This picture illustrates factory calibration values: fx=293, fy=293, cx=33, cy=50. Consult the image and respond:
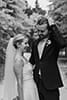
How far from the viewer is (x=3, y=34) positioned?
60.6 feet

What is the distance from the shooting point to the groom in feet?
13.4

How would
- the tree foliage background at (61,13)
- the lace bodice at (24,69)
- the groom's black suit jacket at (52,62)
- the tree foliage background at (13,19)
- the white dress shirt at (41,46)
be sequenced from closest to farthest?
the groom's black suit jacket at (52,62), the white dress shirt at (41,46), the lace bodice at (24,69), the tree foliage background at (13,19), the tree foliage background at (61,13)

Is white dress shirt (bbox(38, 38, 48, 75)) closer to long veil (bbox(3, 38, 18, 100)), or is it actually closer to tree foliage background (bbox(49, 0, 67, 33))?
long veil (bbox(3, 38, 18, 100))

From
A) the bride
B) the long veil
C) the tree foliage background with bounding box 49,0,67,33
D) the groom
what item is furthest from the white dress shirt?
the tree foliage background with bounding box 49,0,67,33

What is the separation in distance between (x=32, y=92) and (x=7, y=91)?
401mm

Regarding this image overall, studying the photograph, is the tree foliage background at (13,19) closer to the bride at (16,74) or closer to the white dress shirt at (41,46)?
the bride at (16,74)

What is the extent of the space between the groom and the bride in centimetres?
27

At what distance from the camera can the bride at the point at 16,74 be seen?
4453 millimetres

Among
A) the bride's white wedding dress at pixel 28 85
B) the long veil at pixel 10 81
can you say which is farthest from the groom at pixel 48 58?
the long veil at pixel 10 81

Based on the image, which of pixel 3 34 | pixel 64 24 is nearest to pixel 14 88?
pixel 3 34

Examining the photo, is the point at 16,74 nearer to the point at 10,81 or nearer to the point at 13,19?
the point at 10,81

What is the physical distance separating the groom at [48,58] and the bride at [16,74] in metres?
0.27

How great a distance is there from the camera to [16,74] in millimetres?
4410

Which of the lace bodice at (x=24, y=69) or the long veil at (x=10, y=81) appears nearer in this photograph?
the lace bodice at (x=24, y=69)
